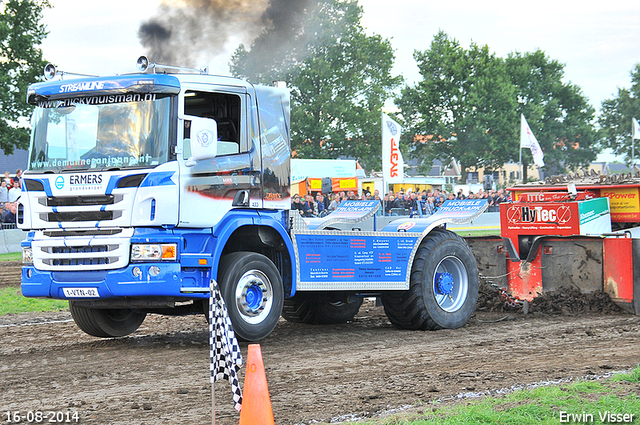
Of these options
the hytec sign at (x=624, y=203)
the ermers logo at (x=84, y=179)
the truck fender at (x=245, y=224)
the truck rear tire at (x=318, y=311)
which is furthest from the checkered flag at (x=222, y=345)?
the hytec sign at (x=624, y=203)

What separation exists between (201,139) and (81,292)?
76.7 inches

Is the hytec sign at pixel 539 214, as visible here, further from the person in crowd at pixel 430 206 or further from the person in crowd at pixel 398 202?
the person in crowd at pixel 430 206

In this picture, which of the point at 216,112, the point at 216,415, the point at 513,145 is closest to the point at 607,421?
the point at 216,415

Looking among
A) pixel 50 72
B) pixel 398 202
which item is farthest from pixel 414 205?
pixel 50 72

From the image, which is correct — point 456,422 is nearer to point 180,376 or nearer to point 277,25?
point 180,376

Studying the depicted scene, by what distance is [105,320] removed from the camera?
8.72 metres

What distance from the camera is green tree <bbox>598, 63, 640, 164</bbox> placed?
85.8m

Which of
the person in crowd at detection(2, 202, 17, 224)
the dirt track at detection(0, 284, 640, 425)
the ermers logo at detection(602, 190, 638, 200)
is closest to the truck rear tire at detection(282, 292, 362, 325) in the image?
the dirt track at detection(0, 284, 640, 425)

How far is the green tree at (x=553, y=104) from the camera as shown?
74.5 m

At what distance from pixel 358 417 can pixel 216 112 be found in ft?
13.4

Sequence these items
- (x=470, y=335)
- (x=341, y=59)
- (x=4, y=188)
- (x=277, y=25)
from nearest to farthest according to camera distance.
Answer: (x=470, y=335) → (x=277, y=25) → (x=4, y=188) → (x=341, y=59)

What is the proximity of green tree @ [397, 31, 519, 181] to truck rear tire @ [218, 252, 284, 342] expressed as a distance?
62821 millimetres

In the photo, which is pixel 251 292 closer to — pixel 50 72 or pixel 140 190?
pixel 140 190

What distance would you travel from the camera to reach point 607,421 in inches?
198
